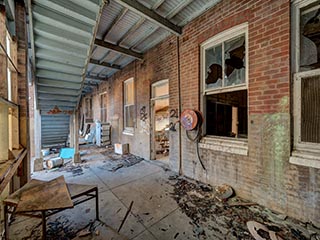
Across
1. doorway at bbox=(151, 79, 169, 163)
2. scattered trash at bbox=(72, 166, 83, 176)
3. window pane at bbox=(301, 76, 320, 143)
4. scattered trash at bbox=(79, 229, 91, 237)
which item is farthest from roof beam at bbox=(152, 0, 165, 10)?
scattered trash at bbox=(72, 166, 83, 176)

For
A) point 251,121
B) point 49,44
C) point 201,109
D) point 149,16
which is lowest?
point 251,121

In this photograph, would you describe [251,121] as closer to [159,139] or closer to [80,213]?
[80,213]

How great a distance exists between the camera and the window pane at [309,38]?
195 centimetres

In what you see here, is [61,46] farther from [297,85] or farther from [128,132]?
[297,85]

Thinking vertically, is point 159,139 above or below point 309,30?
below

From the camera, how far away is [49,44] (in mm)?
2824

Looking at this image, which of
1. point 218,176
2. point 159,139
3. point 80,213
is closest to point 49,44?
point 80,213

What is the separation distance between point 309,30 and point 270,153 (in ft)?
5.86

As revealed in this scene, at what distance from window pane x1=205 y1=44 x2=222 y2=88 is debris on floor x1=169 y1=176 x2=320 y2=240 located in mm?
2076

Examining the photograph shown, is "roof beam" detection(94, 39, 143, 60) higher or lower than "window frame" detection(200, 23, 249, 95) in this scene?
higher

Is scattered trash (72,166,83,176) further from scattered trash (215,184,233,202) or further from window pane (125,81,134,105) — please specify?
scattered trash (215,184,233,202)

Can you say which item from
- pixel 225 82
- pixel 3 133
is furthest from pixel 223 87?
pixel 3 133

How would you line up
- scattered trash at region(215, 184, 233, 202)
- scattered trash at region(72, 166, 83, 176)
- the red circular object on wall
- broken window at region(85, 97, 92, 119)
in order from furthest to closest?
broken window at region(85, 97, 92, 119)
scattered trash at region(72, 166, 83, 176)
the red circular object on wall
scattered trash at region(215, 184, 233, 202)

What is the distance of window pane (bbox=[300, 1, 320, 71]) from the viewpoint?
195 cm
